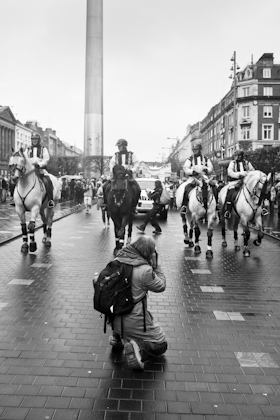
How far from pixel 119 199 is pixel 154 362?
20.2ft

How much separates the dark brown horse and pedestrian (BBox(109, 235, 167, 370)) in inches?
226

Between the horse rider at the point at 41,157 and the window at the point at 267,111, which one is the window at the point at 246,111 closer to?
the window at the point at 267,111

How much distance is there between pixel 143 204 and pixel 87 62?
75078 mm

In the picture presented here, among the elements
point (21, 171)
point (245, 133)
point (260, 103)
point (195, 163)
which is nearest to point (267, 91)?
point (260, 103)

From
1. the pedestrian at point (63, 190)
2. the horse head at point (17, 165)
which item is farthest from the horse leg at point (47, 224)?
the pedestrian at point (63, 190)

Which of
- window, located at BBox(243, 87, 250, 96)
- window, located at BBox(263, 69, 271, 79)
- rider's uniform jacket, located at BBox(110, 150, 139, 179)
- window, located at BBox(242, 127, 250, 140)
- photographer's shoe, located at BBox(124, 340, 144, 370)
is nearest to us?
photographer's shoe, located at BBox(124, 340, 144, 370)

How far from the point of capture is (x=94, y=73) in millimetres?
91312

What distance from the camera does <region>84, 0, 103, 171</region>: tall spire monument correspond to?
90.9 m

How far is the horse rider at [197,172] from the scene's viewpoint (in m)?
11.2

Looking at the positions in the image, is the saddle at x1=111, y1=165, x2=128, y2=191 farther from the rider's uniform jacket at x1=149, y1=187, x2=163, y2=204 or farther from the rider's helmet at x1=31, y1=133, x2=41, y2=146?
the rider's uniform jacket at x1=149, y1=187, x2=163, y2=204

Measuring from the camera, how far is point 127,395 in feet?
12.6

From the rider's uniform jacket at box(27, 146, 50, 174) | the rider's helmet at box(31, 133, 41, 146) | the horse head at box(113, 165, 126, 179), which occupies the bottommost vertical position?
the horse head at box(113, 165, 126, 179)

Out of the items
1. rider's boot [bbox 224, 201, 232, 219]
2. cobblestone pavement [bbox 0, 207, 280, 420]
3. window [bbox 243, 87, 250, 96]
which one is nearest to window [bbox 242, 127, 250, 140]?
window [bbox 243, 87, 250, 96]

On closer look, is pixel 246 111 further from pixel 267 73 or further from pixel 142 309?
pixel 142 309
